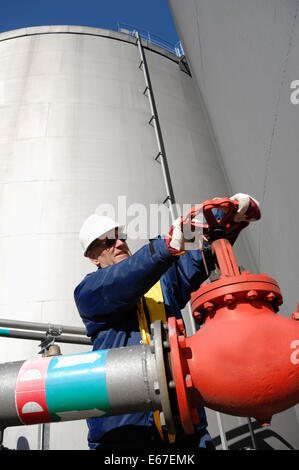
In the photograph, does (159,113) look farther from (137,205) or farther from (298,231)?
(298,231)

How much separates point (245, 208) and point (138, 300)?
1.67ft

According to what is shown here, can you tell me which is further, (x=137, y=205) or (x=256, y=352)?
(x=137, y=205)

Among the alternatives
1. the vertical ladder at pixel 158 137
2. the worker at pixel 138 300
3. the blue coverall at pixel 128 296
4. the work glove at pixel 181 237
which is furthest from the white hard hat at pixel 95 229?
the vertical ladder at pixel 158 137

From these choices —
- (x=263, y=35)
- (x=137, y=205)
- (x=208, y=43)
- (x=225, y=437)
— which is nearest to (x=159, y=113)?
(x=137, y=205)

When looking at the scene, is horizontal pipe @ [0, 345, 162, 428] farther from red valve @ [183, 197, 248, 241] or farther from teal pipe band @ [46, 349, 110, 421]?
red valve @ [183, 197, 248, 241]

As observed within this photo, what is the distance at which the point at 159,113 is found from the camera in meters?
3.94

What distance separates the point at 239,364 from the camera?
59 centimetres

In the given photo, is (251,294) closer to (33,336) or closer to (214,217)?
(214,217)

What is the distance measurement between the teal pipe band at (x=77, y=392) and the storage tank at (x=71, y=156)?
5.72 ft

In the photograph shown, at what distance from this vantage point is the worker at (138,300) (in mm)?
974

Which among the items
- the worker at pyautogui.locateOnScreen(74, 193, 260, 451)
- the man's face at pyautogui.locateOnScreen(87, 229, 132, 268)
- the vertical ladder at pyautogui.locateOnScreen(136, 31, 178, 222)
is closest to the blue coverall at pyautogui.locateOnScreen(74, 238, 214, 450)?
the worker at pyautogui.locateOnScreen(74, 193, 260, 451)

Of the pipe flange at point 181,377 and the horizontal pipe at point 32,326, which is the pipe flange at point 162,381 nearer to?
the pipe flange at point 181,377

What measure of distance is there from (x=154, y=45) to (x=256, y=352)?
5.05 meters

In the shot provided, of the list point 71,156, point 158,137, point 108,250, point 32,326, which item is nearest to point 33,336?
point 32,326
